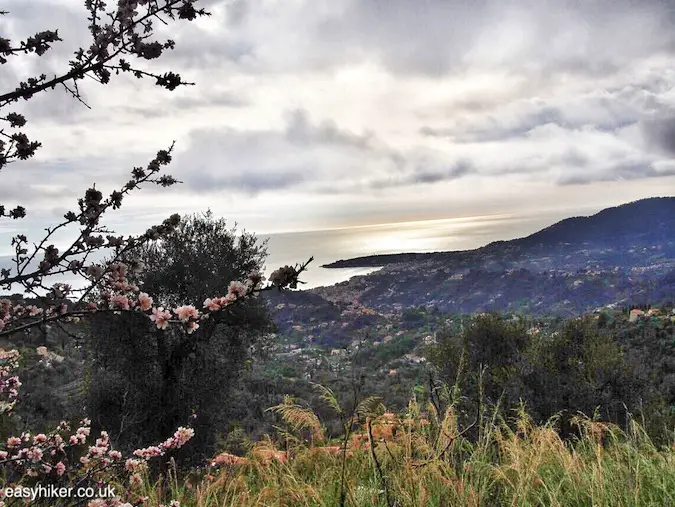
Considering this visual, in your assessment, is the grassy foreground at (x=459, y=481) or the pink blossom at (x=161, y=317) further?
the grassy foreground at (x=459, y=481)

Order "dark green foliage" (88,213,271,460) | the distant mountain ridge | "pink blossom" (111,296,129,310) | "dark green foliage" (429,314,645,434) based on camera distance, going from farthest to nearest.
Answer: the distant mountain ridge < "dark green foliage" (429,314,645,434) < "dark green foliage" (88,213,271,460) < "pink blossom" (111,296,129,310)

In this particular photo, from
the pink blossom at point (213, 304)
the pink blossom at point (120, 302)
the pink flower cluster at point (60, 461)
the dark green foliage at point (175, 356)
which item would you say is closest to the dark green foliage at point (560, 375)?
the dark green foliage at point (175, 356)

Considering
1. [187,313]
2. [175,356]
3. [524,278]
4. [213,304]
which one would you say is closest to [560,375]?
[175,356]

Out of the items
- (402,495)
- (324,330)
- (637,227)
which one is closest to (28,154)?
(402,495)

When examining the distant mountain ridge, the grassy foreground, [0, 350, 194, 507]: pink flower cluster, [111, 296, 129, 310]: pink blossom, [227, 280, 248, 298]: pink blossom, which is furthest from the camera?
the distant mountain ridge

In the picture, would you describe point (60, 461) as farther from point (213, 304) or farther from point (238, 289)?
point (238, 289)

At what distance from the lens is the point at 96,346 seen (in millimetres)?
12203

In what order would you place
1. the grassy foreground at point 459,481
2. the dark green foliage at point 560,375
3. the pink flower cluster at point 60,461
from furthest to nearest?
the dark green foliage at point 560,375, the grassy foreground at point 459,481, the pink flower cluster at point 60,461

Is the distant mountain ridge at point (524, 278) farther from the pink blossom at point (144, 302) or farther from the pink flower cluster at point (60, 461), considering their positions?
the pink blossom at point (144, 302)

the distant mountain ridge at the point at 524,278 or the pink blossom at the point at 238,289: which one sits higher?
the pink blossom at the point at 238,289

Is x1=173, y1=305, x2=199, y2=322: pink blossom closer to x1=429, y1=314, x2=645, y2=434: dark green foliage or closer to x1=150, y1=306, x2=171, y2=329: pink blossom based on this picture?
x1=150, y1=306, x2=171, y2=329: pink blossom

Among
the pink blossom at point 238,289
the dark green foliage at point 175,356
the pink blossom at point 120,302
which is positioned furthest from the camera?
the dark green foliage at point 175,356

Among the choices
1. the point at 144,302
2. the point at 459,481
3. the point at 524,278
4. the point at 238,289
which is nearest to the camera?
the point at 238,289

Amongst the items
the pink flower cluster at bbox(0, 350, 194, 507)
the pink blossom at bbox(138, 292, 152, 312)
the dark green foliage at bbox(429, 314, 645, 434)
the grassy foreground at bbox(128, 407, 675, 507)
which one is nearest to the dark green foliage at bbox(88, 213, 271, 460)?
the dark green foliage at bbox(429, 314, 645, 434)
